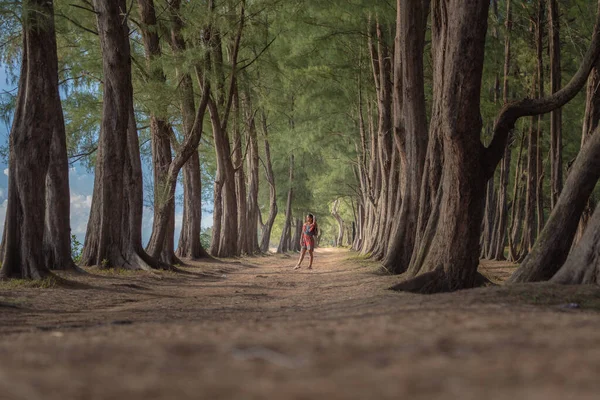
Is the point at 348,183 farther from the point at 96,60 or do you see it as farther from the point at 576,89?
the point at 576,89

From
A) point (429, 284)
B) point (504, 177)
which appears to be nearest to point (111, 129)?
point (429, 284)

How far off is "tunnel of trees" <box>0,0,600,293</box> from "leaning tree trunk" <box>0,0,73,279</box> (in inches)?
1.0

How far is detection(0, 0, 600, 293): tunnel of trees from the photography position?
9211 mm

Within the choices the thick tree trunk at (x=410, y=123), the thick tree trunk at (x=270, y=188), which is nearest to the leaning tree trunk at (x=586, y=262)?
the thick tree trunk at (x=410, y=123)

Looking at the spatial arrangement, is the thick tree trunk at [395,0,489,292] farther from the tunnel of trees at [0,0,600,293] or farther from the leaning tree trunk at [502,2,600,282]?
the leaning tree trunk at [502,2,600,282]

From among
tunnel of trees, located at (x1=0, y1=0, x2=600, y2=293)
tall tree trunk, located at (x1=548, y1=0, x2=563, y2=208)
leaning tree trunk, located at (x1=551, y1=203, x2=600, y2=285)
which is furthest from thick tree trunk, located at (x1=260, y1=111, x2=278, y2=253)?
leaning tree trunk, located at (x1=551, y1=203, x2=600, y2=285)

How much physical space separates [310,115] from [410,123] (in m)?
19.2

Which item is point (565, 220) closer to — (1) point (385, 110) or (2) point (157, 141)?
(2) point (157, 141)

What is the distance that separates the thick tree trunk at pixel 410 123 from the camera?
14.7 metres

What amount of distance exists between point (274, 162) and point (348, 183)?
5448mm

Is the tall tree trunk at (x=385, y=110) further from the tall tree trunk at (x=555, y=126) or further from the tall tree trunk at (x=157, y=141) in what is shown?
the tall tree trunk at (x=157, y=141)

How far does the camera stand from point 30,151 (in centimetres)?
1137

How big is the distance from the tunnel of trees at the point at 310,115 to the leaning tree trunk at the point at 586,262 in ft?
0.07

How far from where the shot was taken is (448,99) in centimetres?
924
